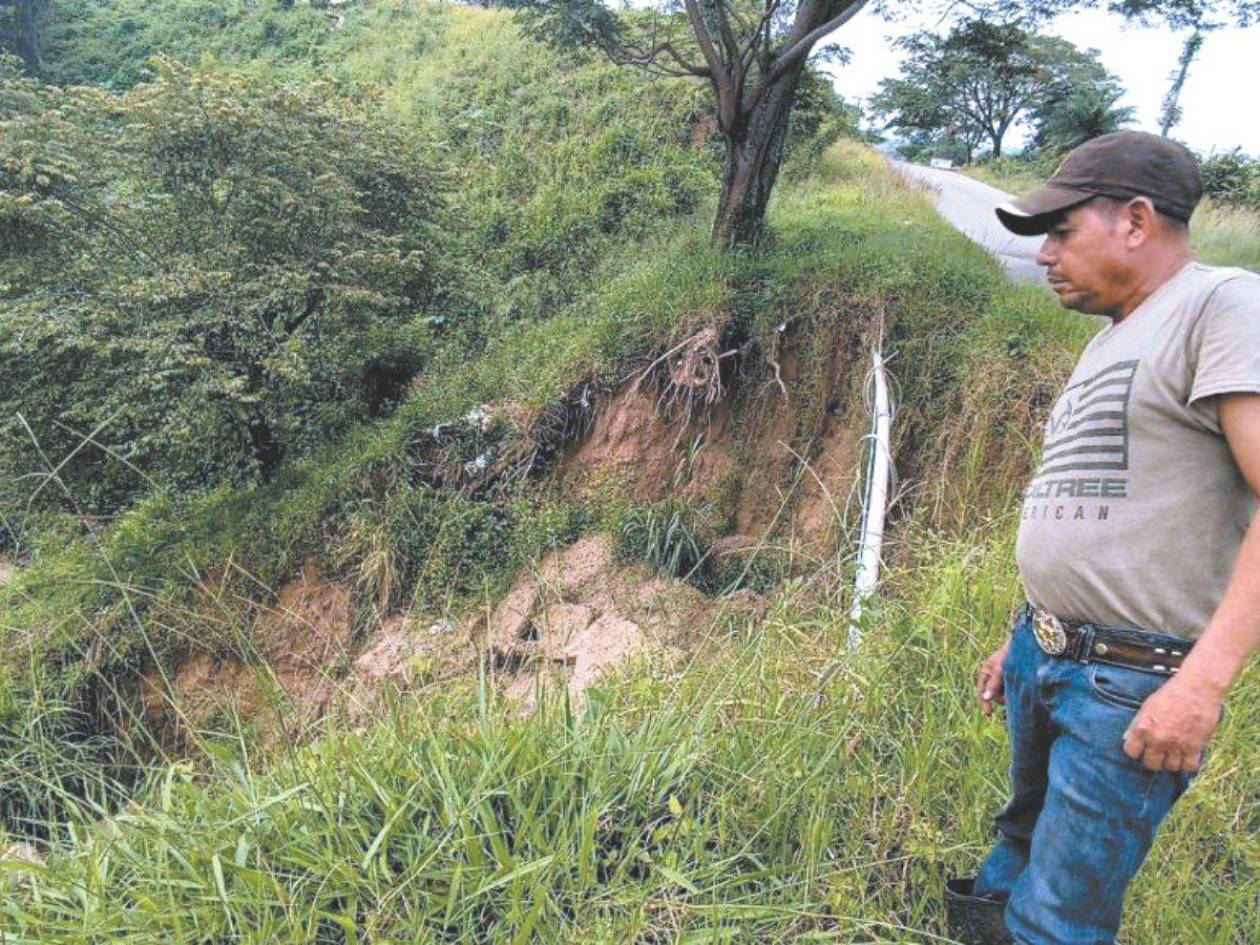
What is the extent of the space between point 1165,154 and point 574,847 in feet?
6.47

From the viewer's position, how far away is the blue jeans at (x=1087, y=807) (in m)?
1.34

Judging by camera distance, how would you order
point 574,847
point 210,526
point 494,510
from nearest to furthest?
point 574,847, point 494,510, point 210,526

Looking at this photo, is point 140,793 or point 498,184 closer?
point 140,793

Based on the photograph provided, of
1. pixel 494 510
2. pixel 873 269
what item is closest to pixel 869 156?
pixel 873 269

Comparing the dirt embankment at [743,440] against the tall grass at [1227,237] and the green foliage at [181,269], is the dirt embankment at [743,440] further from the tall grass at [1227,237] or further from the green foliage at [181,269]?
the tall grass at [1227,237]

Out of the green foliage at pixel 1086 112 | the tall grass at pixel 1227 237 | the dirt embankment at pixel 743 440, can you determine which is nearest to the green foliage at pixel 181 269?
the dirt embankment at pixel 743 440

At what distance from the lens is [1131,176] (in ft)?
4.66

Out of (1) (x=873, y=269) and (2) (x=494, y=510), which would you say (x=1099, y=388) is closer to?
(1) (x=873, y=269)

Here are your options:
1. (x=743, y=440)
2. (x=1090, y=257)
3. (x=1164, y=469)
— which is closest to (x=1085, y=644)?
(x=1164, y=469)

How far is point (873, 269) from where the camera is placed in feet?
18.6

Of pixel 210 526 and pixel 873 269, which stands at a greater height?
pixel 873 269

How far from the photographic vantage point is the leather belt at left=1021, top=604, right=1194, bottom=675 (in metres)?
1.32

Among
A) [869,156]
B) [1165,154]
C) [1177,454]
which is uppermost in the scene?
[869,156]

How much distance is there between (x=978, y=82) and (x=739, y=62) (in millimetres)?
28987
